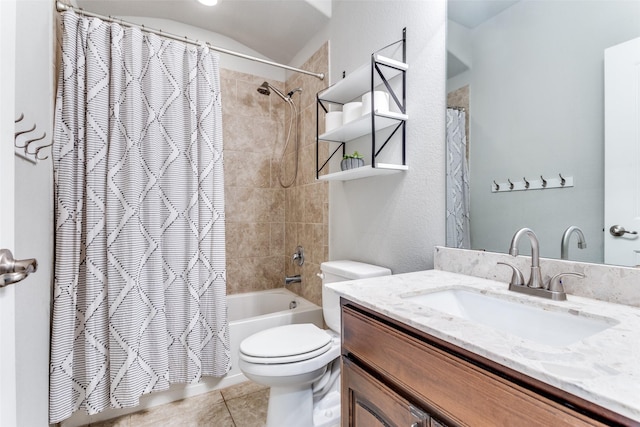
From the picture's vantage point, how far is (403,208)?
1432 mm

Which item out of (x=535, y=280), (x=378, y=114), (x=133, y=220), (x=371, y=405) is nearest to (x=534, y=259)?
(x=535, y=280)

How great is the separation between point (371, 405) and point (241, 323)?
1.22 meters

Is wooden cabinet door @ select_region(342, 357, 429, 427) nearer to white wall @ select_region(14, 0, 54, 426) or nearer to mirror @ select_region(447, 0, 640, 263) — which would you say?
mirror @ select_region(447, 0, 640, 263)

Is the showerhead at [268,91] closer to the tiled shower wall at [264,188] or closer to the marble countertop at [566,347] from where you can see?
the tiled shower wall at [264,188]

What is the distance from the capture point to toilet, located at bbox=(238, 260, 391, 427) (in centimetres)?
123

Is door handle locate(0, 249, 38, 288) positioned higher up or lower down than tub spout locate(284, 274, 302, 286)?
higher up

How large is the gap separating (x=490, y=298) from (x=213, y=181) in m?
1.47

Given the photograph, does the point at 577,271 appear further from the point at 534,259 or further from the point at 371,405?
the point at 371,405

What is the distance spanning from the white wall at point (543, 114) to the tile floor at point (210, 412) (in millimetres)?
1444

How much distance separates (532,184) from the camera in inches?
38.9

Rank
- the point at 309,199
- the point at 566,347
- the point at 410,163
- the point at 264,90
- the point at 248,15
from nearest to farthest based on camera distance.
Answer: the point at 566,347 → the point at 410,163 → the point at 248,15 → the point at 309,199 → the point at 264,90

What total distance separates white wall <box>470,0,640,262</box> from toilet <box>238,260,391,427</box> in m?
0.64

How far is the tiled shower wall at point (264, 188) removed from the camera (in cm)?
229

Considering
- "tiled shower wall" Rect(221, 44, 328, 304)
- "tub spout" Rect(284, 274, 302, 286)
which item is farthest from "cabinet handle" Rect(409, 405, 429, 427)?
"tub spout" Rect(284, 274, 302, 286)
